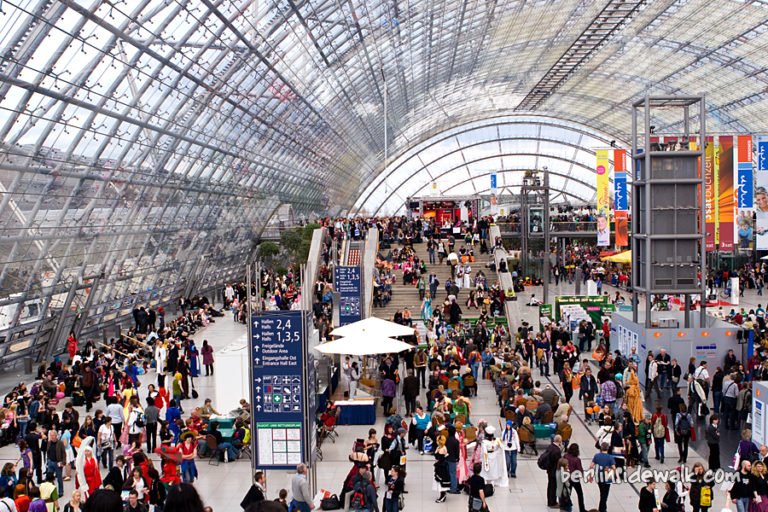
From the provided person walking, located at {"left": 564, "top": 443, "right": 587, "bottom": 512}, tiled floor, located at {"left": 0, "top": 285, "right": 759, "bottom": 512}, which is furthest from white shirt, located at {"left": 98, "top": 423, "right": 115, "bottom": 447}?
person walking, located at {"left": 564, "top": 443, "right": 587, "bottom": 512}

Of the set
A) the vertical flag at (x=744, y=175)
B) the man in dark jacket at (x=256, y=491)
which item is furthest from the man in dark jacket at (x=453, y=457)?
the vertical flag at (x=744, y=175)

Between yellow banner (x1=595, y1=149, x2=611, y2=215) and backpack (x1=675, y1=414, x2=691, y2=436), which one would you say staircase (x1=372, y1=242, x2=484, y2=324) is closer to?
yellow banner (x1=595, y1=149, x2=611, y2=215)

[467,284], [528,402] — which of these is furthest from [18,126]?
[467,284]

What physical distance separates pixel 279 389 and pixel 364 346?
666cm

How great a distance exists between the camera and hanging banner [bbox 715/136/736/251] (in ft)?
91.4

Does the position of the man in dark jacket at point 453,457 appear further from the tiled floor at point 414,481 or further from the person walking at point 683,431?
the person walking at point 683,431

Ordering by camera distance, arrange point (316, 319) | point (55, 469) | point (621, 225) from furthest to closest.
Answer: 1. point (621, 225)
2. point (316, 319)
3. point (55, 469)

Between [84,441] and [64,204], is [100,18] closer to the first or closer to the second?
[64,204]

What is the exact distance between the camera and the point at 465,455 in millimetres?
14961

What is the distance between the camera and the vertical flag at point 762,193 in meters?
29.5

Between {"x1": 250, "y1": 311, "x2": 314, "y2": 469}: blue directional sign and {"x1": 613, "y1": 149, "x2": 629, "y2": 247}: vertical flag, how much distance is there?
23.6 metres

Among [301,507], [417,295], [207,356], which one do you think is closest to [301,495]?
[301,507]

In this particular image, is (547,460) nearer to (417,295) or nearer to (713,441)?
(713,441)

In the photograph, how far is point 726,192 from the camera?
92.4 ft
